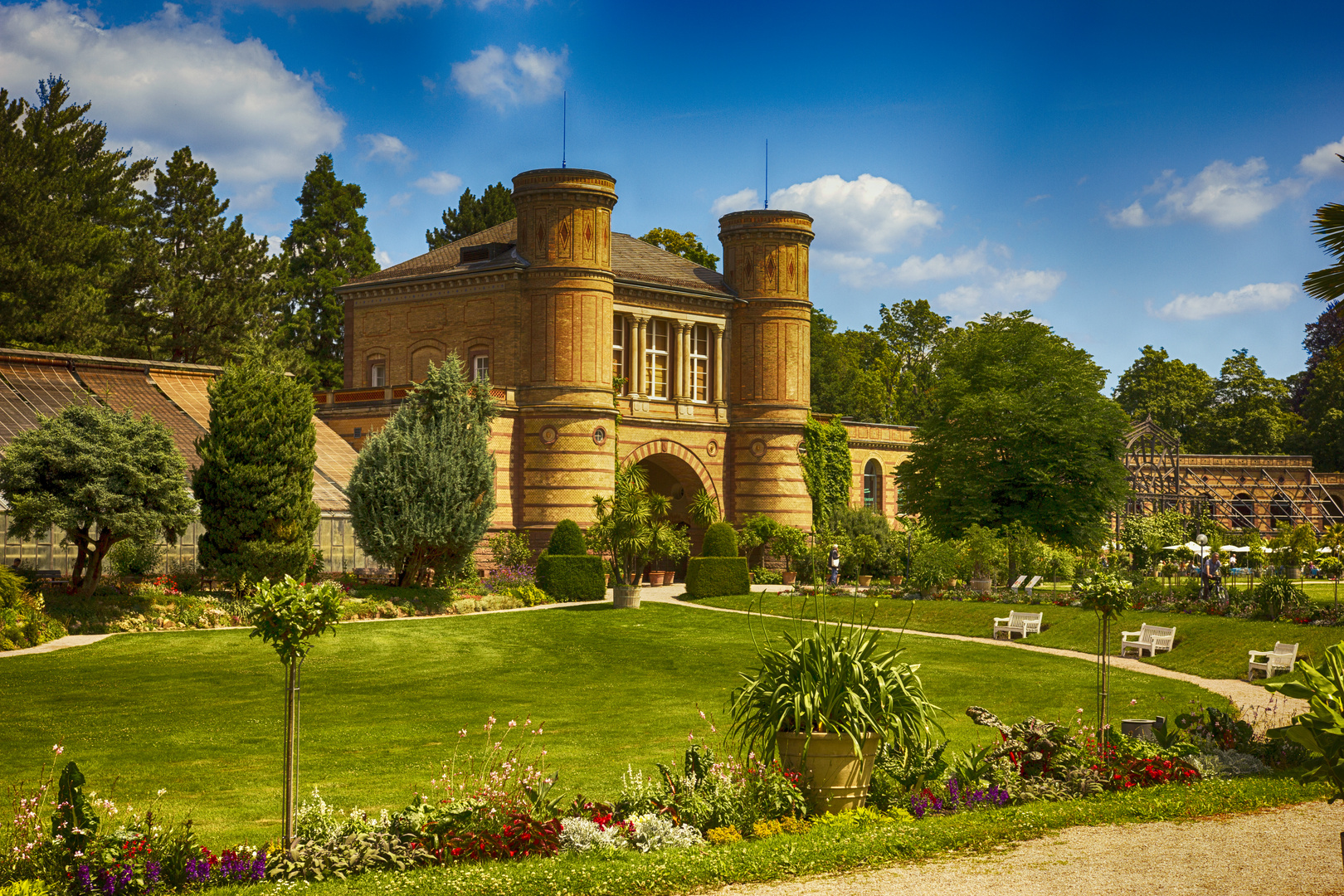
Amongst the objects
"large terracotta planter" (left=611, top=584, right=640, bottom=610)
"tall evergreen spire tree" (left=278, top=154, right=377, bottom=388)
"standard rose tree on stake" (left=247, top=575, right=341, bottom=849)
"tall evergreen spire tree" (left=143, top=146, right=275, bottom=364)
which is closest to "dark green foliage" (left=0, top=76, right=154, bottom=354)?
"tall evergreen spire tree" (left=143, top=146, right=275, bottom=364)

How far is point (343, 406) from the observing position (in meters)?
41.7

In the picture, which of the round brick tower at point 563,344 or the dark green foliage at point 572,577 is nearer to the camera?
the dark green foliage at point 572,577

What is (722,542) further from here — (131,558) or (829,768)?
(829,768)

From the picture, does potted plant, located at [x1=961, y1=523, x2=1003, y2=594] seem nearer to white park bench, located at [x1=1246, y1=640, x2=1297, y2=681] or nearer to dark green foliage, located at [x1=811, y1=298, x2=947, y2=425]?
white park bench, located at [x1=1246, y1=640, x2=1297, y2=681]

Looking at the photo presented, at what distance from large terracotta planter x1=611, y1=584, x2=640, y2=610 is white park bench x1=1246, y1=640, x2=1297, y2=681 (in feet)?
54.8

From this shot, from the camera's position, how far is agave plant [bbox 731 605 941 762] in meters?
9.84

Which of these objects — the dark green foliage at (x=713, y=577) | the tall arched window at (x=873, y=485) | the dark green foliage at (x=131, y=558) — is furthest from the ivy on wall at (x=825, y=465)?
the dark green foliage at (x=131, y=558)

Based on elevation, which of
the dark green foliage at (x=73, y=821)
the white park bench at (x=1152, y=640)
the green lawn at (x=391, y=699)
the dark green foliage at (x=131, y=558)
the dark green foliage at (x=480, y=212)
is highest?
the dark green foliage at (x=480, y=212)

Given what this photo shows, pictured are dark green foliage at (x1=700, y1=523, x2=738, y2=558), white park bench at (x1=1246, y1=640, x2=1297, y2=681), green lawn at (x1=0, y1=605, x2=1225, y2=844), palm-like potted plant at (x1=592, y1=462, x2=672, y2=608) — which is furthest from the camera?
dark green foliage at (x1=700, y1=523, x2=738, y2=558)

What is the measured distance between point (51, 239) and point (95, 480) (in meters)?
20.8

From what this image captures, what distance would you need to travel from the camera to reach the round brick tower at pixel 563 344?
40.6 m

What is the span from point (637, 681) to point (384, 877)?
1331 centimetres

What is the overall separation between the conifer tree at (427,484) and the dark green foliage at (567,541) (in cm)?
414

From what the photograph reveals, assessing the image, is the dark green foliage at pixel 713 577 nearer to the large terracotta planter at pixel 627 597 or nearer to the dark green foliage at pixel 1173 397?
the large terracotta planter at pixel 627 597
